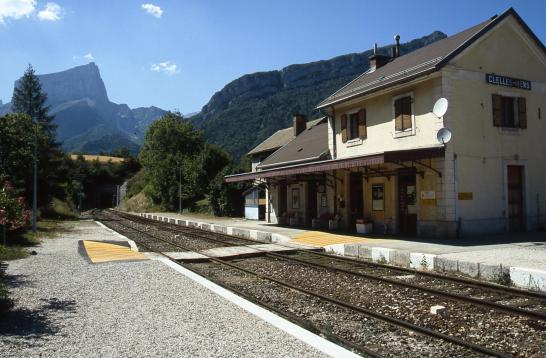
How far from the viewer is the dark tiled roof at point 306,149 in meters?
23.7

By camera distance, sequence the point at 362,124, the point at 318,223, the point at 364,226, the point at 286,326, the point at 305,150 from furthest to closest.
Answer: the point at 305,150, the point at 318,223, the point at 362,124, the point at 364,226, the point at 286,326

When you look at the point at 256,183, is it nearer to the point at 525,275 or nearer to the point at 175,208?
the point at 525,275

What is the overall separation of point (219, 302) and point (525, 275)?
5958mm

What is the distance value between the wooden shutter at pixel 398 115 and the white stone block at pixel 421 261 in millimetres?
7481

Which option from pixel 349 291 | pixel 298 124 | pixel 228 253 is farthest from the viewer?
pixel 298 124

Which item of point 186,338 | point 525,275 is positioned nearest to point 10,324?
point 186,338

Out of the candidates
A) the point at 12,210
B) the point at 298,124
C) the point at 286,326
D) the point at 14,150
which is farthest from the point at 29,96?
the point at 286,326

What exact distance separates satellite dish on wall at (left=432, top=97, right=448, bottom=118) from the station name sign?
10.2 feet

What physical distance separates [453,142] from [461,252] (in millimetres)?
5229

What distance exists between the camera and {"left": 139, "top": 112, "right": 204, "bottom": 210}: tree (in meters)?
54.7

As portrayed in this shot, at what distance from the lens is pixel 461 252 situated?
11.9 m

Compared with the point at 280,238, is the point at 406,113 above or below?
above

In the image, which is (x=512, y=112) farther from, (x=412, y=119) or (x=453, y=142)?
(x=412, y=119)

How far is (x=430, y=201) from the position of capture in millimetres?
16062
